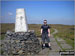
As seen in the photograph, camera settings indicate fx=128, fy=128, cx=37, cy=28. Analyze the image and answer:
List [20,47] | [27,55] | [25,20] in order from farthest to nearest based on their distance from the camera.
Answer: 1. [25,20]
2. [20,47]
3. [27,55]

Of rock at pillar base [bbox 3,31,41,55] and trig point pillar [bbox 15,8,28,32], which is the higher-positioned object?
trig point pillar [bbox 15,8,28,32]

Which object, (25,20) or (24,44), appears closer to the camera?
(24,44)

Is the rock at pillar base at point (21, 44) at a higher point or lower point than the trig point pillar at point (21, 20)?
lower

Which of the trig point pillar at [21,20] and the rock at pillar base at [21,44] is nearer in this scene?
the rock at pillar base at [21,44]

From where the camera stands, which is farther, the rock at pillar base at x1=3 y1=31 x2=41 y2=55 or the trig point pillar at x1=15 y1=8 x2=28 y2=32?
the trig point pillar at x1=15 y1=8 x2=28 y2=32

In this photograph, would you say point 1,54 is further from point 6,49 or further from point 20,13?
point 20,13

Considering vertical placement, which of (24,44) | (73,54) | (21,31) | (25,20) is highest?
(25,20)

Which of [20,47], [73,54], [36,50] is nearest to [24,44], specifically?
[20,47]

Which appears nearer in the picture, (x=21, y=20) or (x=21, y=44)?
(x=21, y=44)

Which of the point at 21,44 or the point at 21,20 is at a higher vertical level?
the point at 21,20

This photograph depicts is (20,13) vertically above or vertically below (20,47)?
above

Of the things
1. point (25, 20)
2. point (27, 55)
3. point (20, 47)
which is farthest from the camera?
point (25, 20)

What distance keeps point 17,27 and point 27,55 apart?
2.03 m

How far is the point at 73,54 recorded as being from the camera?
22.1 ft
